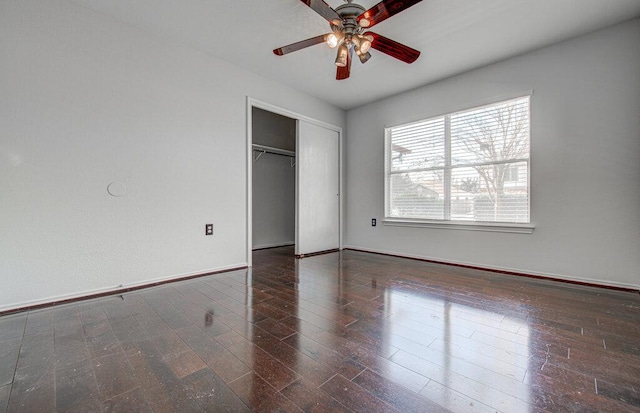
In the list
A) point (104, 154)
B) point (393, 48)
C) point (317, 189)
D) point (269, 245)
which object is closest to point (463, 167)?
point (393, 48)

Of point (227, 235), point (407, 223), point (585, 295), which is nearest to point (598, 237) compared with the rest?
point (585, 295)

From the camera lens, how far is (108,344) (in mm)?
1619

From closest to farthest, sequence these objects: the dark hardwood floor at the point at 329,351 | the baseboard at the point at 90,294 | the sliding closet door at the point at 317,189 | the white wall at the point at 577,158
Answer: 1. the dark hardwood floor at the point at 329,351
2. the baseboard at the point at 90,294
3. the white wall at the point at 577,158
4. the sliding closet door at the point at 317,189

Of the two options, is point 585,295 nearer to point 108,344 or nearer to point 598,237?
point 598,237

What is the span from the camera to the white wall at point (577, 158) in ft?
8.48

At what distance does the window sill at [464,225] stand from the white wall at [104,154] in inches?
96.6

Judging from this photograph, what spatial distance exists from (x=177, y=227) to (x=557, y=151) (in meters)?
4.15

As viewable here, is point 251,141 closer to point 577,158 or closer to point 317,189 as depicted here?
point 317,189

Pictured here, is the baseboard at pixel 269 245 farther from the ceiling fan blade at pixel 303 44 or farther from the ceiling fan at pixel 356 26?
the ceiling fan at pixel 356 26

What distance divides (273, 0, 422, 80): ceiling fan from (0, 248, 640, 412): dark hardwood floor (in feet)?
7.14

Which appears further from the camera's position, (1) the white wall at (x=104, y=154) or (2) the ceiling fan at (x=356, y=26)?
(1) the white wall at (x=104, y=154)

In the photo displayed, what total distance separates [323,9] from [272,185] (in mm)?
3671

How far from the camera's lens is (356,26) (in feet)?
7.22

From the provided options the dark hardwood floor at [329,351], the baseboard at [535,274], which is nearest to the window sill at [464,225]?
the baseboard at [535,274]
